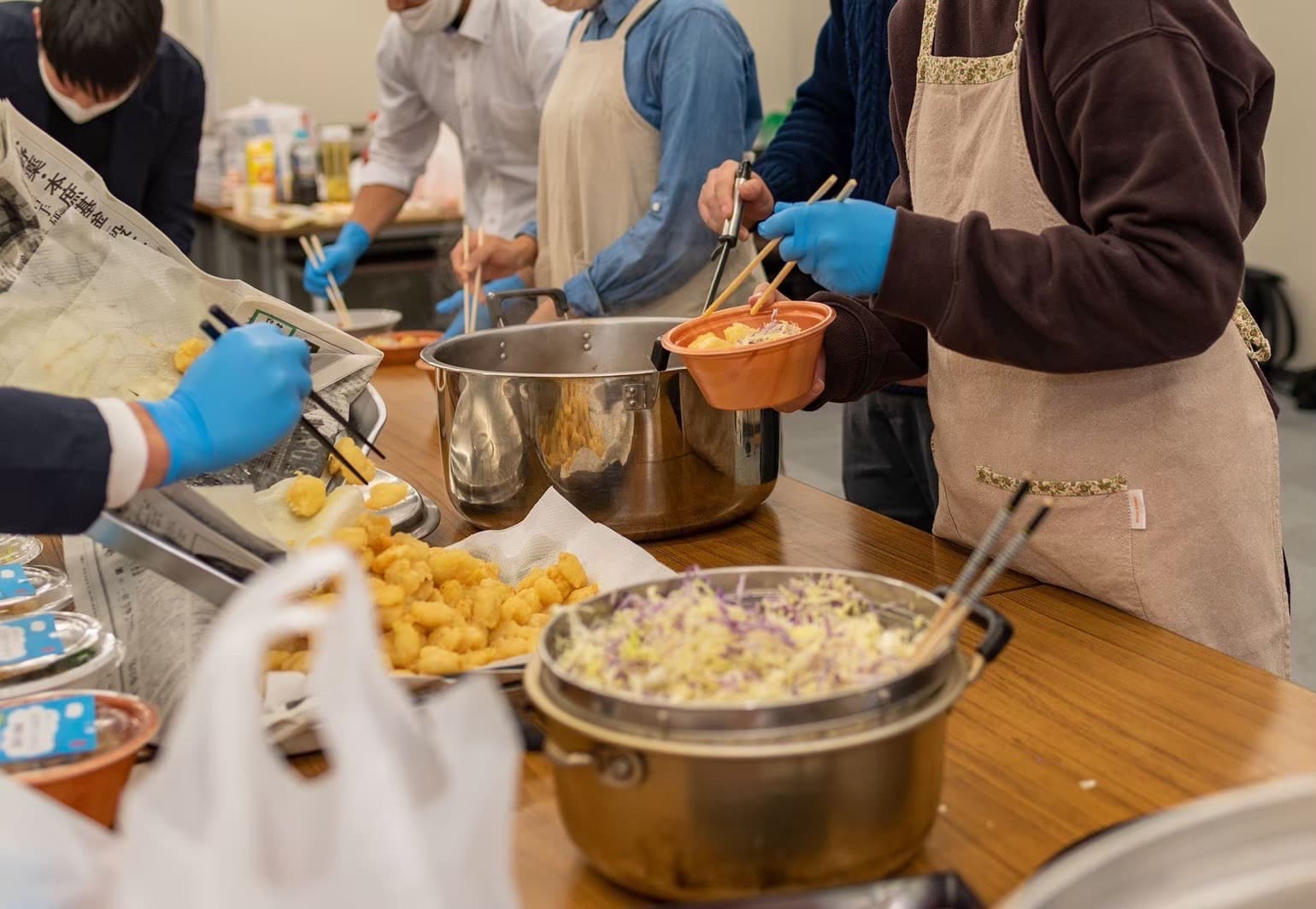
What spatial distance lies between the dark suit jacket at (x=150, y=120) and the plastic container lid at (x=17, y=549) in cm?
209

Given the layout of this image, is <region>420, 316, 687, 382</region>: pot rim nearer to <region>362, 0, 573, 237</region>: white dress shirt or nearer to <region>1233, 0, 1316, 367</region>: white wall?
<region>362, 0, 573, 237</region>: white dress shirt

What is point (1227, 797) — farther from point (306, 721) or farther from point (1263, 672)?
point (306, 721)

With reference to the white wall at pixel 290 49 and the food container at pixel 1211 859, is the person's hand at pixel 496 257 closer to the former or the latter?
the food container at pixel 1211 859

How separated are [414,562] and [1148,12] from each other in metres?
0.87

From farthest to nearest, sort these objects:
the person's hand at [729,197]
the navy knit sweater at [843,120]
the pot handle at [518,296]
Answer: the navy knit sweater at [843,120], the pot handle at [518,296], the person's hand at [729,197]

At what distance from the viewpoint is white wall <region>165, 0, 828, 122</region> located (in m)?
6.44

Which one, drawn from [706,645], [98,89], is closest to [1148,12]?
[706,645]

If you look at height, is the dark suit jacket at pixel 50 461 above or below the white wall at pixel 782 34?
above

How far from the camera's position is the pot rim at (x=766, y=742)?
792 mm

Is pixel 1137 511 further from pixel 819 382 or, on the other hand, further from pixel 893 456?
Result: pixel 893 456

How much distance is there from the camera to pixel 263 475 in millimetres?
1623

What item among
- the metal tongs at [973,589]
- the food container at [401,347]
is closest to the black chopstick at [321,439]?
the metal tongs at [973,589]

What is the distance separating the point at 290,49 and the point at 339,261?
3.73m

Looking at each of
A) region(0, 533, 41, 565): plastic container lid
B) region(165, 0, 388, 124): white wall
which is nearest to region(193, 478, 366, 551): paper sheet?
region(0, 533, 41, 565): plastic container lid
